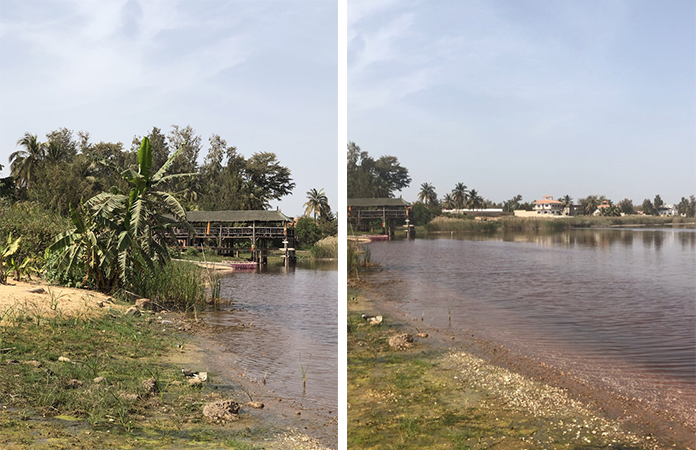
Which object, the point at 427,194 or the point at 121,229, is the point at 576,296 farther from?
the point at 121,229

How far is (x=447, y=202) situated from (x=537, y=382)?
1.37 metres

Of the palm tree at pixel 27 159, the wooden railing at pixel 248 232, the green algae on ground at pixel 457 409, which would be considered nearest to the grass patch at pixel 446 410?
the green algae on ground at pixel 457 409

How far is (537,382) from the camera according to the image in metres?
2.92

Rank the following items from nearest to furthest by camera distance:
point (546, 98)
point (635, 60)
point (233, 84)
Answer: point (635, 60) → point (546, 98) → point (233, 84)

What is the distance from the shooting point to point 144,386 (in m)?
2.65

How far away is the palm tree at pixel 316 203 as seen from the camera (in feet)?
12.4

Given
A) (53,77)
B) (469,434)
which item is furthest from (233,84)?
(469,434)

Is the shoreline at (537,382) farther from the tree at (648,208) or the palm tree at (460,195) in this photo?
the tree at (648,208)

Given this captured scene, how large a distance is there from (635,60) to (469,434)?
2403 mm

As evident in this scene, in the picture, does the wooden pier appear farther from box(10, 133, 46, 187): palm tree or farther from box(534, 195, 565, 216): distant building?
box(534, 195, 565, 216): distant building

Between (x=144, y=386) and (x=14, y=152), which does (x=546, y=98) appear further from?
(x=14, y=152)

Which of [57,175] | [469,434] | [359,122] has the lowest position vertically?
[469,434]

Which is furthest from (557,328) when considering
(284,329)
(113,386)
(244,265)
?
(244,265)

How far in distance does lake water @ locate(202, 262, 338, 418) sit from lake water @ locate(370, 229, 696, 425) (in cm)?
84
